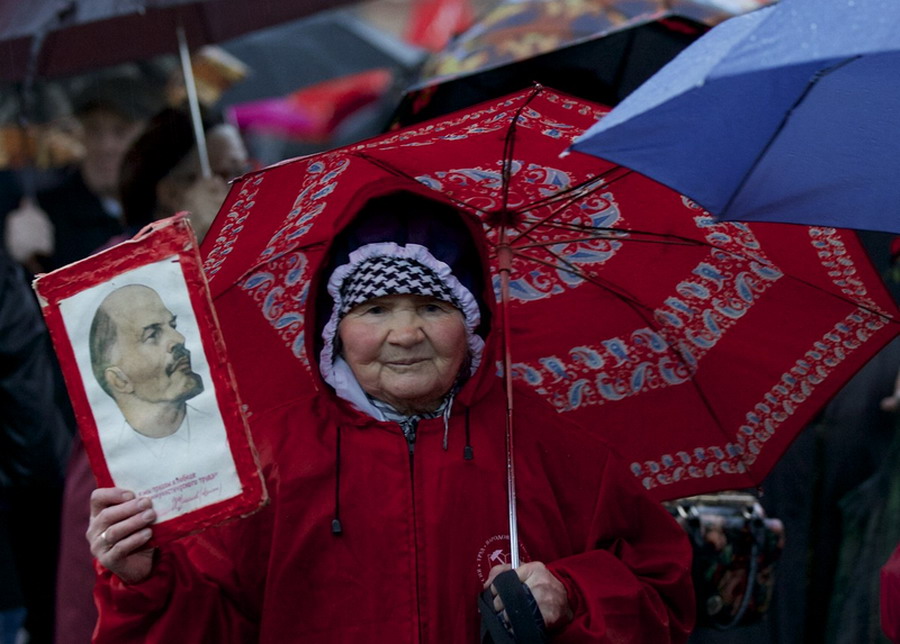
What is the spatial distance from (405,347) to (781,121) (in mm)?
900

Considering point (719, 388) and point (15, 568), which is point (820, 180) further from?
point (15, 568)

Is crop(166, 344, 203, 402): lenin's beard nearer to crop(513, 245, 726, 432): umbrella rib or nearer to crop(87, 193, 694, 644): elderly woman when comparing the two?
crop(87, 193, 694, 644): elderly woman

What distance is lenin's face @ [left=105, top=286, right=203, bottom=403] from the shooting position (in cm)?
239

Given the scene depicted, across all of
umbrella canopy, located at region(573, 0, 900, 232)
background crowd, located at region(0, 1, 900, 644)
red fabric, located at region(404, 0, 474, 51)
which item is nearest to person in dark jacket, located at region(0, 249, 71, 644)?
background crowd, located at region(0, 1, 900, 644)

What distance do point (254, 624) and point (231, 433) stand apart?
547mm

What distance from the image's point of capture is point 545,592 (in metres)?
2.54

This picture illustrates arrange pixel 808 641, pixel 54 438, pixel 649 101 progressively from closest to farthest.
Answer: pixel 649 101
pixel 54 438
pixel 808 641

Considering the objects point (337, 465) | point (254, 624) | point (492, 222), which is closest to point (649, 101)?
point (492, 222)

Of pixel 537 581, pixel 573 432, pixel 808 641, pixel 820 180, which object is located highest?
pixel 820 180

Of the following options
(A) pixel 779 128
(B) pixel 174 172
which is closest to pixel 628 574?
(A) pixel 779 128

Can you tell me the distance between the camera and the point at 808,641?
4699 mm

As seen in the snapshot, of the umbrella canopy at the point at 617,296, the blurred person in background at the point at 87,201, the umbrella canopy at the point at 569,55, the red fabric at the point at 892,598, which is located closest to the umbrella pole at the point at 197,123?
the umbrella canopy at the point at 569,55

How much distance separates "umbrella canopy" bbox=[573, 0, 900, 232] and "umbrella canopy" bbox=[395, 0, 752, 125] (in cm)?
172

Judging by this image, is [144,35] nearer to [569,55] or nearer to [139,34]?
[139,34]
